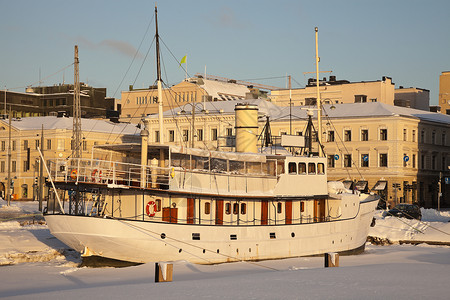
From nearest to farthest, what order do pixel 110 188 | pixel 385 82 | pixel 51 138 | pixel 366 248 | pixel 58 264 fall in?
pixel 110 188 → pixel 58 264 → pixel 366 248 → pixel 51 138 → pixel 385 82

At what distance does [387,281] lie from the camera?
2402 centimetres

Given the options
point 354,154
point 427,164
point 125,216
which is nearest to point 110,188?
point 125,216

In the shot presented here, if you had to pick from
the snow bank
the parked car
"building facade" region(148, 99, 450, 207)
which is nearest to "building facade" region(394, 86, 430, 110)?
"building facade" region(148, 99, 450, 207)

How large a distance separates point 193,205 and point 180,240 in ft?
6.07

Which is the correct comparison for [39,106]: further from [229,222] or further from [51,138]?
[229,222]

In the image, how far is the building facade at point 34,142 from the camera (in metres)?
98.1

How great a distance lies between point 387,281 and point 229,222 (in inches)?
479

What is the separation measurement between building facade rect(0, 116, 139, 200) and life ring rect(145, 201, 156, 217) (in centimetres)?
6424

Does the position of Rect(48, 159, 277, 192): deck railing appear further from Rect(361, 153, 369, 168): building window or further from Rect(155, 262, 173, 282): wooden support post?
Rect(361, 153, 369, 168): building window

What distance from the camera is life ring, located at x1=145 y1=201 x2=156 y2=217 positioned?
3300cm

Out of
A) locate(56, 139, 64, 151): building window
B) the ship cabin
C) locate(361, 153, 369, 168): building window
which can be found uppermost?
locate(56, 139, 64, 151): building window

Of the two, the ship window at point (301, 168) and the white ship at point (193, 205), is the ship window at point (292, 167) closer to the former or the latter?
the white ship at point (193, 205)

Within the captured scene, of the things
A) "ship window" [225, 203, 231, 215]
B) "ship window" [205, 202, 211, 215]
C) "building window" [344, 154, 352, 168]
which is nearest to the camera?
"ship window" [205, 202, 211, 215]

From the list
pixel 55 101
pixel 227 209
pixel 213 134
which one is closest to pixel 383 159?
pixel 213 134
